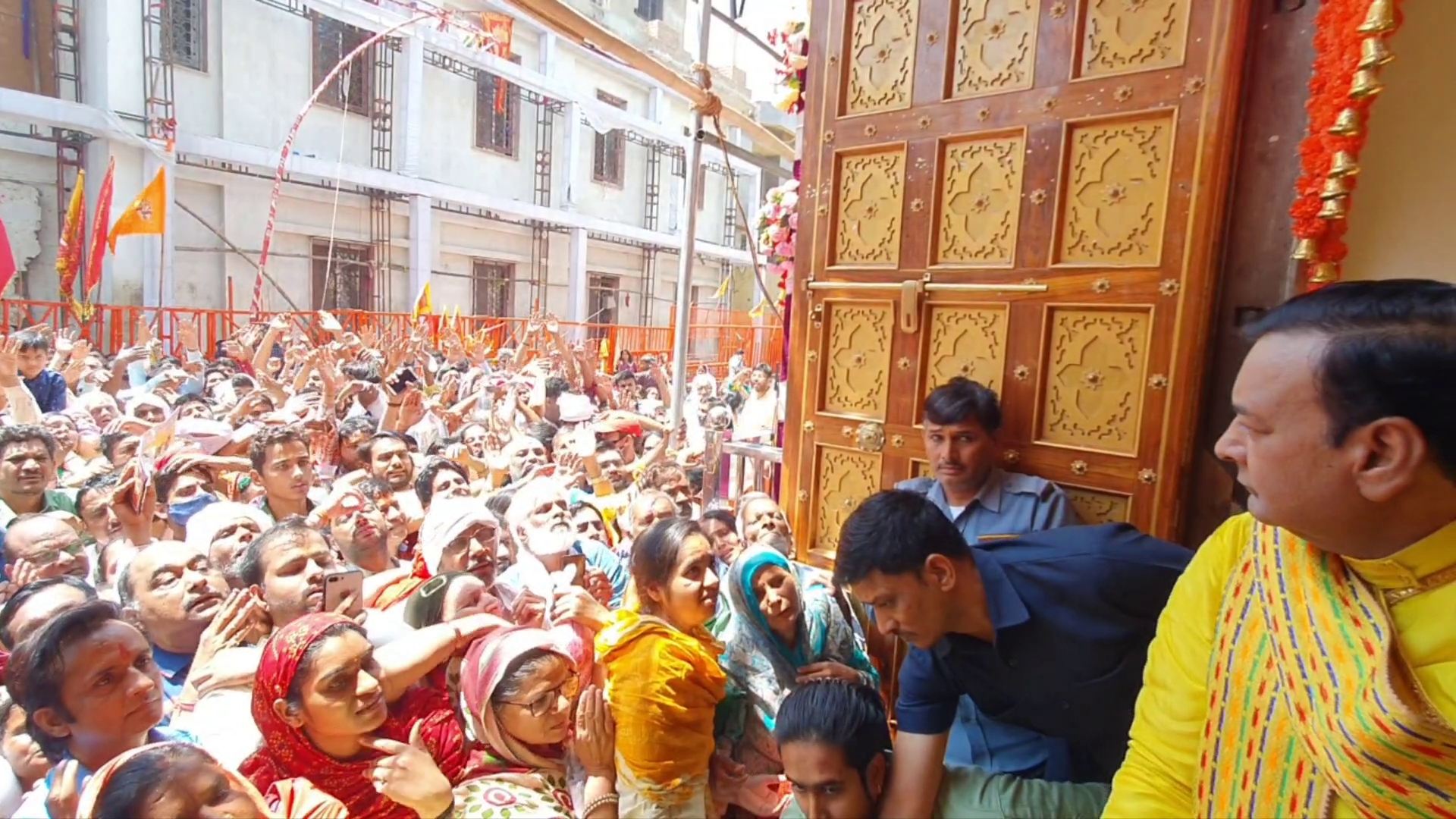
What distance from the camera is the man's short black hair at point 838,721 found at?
189 cm

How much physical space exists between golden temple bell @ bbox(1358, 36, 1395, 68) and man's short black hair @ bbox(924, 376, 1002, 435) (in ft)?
4.54

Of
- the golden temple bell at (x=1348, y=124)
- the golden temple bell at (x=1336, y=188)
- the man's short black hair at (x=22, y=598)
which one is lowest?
the man's short black hair at (x=22, y=598)

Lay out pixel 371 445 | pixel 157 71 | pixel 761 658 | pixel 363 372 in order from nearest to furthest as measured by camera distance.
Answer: pixel 761 658 < pixel 371 445 < pixel 363 372 < pixel 157 71

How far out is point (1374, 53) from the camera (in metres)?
1.97

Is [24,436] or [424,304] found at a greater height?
[424,304]

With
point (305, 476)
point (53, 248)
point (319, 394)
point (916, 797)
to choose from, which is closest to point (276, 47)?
point (53, 248)

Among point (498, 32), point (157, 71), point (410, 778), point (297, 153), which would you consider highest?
point (498, 32)

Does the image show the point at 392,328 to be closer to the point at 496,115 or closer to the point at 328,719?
the point at 496,115

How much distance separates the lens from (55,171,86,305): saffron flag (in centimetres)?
969

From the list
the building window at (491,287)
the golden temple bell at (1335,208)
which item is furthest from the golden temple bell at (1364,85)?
the building window at (491,287)

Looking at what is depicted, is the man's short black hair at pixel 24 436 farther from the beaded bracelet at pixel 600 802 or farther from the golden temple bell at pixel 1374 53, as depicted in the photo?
the golden temple bell at pixel 1374 53

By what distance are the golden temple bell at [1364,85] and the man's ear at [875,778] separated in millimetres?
2176

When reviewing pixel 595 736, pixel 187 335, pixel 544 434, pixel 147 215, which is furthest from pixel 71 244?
pixel 595 736

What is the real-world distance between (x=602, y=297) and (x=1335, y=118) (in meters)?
19.4
